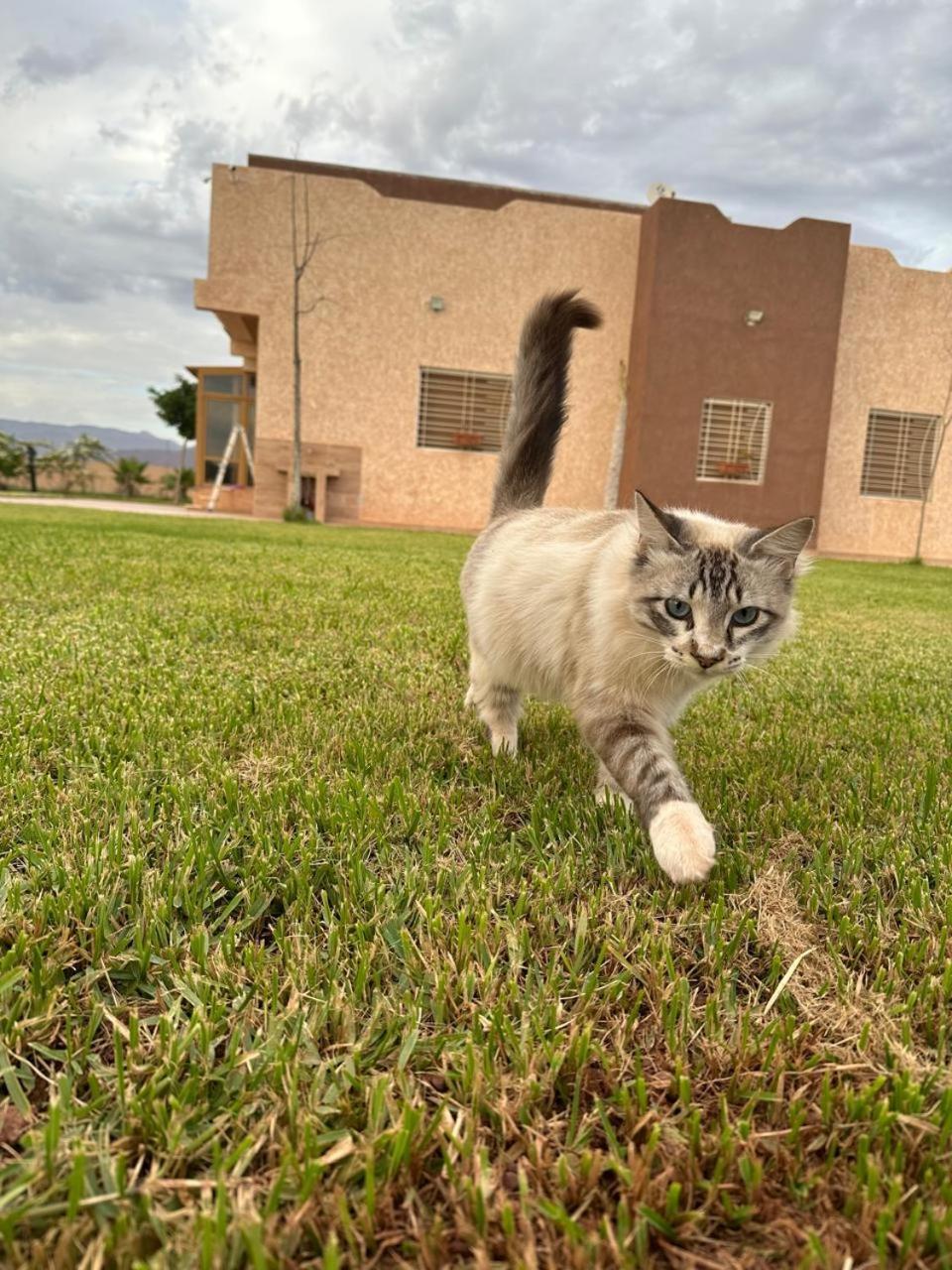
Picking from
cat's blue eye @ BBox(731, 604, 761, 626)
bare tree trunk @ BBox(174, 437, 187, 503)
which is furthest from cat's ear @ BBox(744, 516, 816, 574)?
bare tree trunk @ BBox(174, 437, 187, 503)

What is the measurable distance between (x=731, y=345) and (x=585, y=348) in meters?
2.94

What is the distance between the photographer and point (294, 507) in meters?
16.3

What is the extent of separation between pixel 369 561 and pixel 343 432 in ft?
30.9

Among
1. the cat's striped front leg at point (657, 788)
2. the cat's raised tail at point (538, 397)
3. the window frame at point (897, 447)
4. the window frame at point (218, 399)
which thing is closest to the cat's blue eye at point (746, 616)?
the cat's striped front leg at point (657, 788)

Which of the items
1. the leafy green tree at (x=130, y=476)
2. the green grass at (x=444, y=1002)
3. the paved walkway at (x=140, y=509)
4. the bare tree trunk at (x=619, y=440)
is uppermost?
the bare tree trunk at (x=619, y=440)

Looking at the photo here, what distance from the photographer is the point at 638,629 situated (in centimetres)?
222

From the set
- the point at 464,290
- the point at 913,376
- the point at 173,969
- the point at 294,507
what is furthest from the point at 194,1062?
the point at 913,376

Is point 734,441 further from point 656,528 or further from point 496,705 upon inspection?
point 656,528

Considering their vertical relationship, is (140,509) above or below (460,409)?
below

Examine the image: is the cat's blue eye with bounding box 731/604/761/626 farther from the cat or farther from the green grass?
the green grass

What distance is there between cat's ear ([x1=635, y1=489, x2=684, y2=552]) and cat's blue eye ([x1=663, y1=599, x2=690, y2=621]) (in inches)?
5.6

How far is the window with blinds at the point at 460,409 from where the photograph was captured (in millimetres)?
16875

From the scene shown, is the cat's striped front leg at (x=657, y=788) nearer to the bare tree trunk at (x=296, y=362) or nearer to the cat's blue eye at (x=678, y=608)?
the cat's blue eye at (x=678, y=608)

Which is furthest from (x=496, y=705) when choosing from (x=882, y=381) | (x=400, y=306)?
(x=882, y=381)
